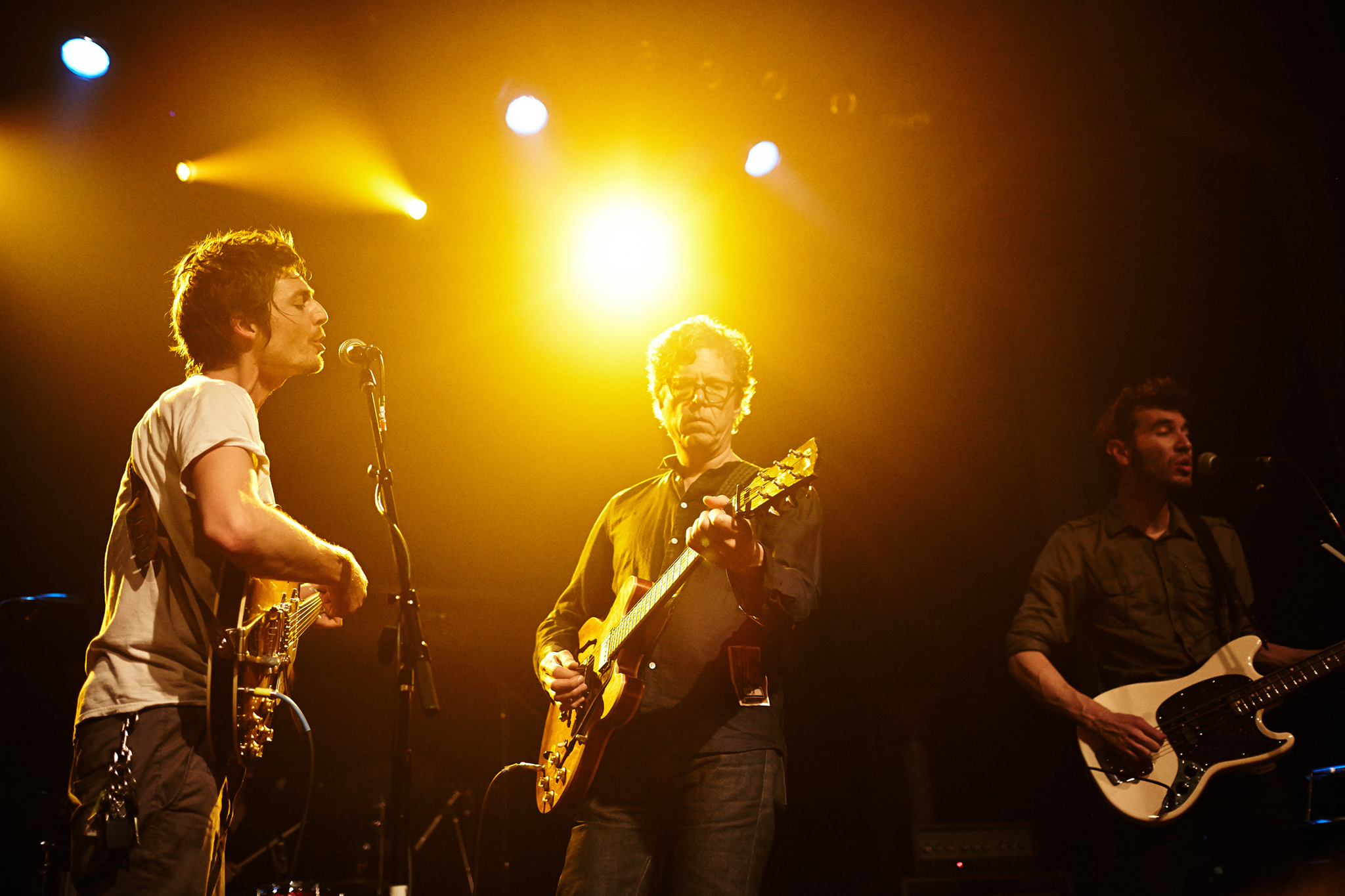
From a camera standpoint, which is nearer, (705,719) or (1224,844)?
(705,719)

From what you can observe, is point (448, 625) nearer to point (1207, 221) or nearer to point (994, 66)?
point (994, 66)

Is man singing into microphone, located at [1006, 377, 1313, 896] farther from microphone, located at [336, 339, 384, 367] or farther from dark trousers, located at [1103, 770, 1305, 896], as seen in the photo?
microphone, located at [336, 339, 384, 367]

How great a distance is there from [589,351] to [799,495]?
3818 millimetres

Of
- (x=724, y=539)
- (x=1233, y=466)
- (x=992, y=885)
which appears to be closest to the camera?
(x=724, y=539)

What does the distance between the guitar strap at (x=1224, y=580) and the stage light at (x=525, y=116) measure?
13.6ft

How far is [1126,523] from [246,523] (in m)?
3.61

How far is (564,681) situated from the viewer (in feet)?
9.30

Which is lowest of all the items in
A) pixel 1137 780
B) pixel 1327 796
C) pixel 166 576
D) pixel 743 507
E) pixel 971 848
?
pixel 971 848

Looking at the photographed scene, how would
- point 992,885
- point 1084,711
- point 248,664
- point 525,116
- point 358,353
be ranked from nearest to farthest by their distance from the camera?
point 248,664
point 358,353
point 1084,711
point 992,885
point 525,116

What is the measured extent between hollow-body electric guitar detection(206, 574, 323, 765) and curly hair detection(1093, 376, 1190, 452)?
3.64m

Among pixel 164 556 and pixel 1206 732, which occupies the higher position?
pixel 164 556

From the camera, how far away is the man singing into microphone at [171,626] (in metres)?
1.81

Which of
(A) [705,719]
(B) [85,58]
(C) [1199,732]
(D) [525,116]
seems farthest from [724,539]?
(B) [85,58]

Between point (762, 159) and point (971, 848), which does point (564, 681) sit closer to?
point (971, 848)
